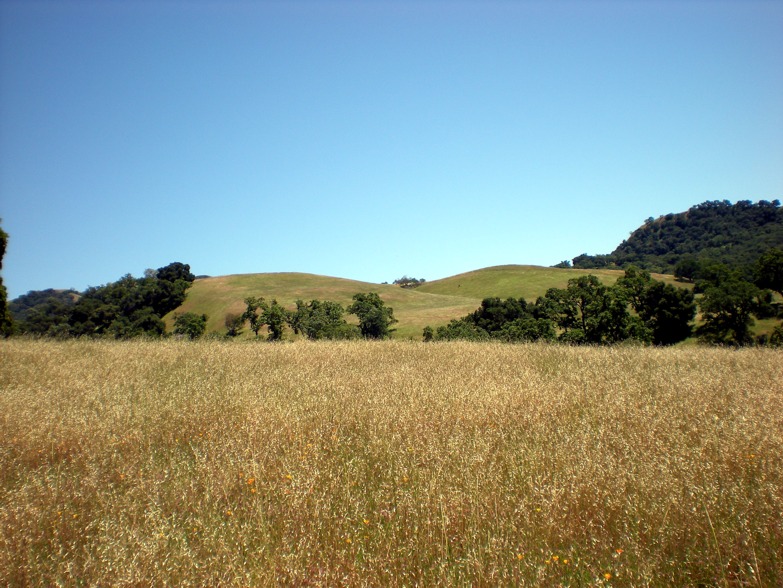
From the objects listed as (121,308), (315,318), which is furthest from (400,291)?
(121,308)

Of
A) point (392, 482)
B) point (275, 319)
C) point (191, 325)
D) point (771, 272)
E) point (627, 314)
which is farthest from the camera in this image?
point (191, 325)

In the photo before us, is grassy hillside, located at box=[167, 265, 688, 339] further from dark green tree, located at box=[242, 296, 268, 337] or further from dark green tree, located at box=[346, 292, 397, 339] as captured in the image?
dark green tree, located at box=[242, 296, 268, 337]

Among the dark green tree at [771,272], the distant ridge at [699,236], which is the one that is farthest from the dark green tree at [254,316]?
the distant ridge at [699,236]

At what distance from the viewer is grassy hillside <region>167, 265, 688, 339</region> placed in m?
71.6

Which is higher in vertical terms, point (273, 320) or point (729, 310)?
point (273, 320)

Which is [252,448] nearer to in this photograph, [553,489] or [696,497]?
[553,489]

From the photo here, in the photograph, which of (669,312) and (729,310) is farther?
(669,312)

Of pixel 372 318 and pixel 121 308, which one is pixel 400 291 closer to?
pixel 372 318

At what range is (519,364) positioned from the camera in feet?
33.5

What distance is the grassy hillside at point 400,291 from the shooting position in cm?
7161

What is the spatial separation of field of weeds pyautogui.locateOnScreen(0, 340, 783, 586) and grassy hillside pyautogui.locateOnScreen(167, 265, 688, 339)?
52.3m

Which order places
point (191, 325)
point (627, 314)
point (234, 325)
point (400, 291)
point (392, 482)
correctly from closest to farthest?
point (392, 482) → point (627, 314) → point (234, 325) → point (191, 325) → point (400, 291)

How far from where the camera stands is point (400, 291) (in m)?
95.6

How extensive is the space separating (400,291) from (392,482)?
299 ft
